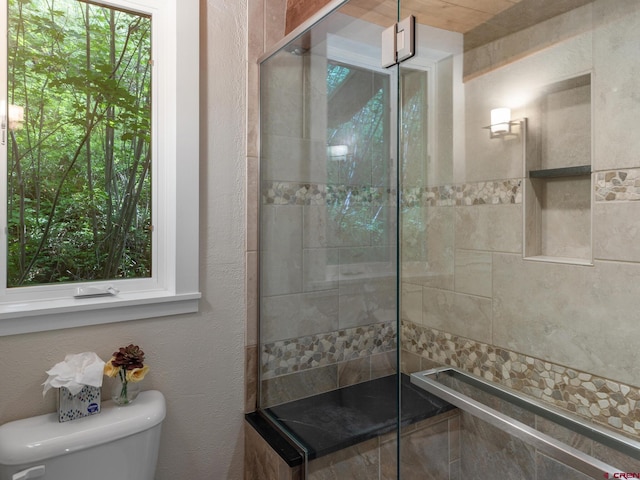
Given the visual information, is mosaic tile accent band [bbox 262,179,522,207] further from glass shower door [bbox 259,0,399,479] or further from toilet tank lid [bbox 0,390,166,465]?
toilet tank lid [bbox 0,390,166,465]

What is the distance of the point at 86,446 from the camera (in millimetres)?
1120

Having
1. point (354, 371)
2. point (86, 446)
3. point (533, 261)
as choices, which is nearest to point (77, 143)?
point (86, 446)

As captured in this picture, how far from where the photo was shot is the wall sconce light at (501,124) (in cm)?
112

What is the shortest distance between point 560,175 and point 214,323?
1.20 metres

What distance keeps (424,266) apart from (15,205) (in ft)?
4.06

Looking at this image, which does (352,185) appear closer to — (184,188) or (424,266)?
(424,266)

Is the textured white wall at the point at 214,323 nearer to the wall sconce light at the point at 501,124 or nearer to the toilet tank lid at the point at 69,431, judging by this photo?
the toilet tank lid at the point at 69,431

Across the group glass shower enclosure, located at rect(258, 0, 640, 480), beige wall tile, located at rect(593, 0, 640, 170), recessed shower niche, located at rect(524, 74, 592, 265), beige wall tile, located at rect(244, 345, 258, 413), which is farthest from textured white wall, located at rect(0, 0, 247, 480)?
beige wall tile, located at rect(593, 0, 640, 170)

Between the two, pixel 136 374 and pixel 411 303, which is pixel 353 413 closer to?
pixel 411 303

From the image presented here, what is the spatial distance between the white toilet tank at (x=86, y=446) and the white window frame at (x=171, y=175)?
0.31 m

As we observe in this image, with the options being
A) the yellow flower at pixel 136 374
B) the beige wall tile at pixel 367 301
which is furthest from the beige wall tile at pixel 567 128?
the yellow flower at pixel 136 374

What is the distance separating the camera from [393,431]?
1163 mm

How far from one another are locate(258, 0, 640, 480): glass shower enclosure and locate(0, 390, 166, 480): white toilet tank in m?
0.49

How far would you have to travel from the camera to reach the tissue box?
3.88 ft
